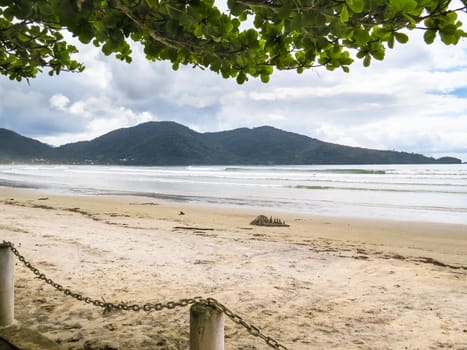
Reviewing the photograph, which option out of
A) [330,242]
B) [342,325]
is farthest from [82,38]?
[330,242]

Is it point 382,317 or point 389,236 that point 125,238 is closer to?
point 382,317

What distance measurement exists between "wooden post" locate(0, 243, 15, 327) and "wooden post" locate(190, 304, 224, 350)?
7.24 ft

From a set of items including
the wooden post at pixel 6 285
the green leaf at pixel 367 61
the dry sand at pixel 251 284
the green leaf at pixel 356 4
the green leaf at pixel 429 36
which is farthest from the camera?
the dry sand at pixel 251 284

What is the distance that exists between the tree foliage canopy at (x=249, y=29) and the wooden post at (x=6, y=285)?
2085mm

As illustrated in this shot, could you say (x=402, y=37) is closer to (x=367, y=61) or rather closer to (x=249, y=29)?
(x=367, y=61)

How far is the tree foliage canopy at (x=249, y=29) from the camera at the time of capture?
2.39 metres

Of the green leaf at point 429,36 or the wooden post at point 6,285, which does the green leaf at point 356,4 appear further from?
the wooden post at point 6,285

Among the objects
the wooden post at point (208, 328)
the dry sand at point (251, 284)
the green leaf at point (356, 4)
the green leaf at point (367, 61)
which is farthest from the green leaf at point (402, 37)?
the dry sand at point (251, 284)

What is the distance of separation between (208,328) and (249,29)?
2.15 m

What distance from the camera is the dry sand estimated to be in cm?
428

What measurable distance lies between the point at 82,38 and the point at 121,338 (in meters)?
3.01

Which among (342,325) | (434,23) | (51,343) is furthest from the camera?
(342,325)

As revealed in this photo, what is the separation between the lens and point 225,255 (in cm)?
787

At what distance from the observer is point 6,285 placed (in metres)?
3.81
